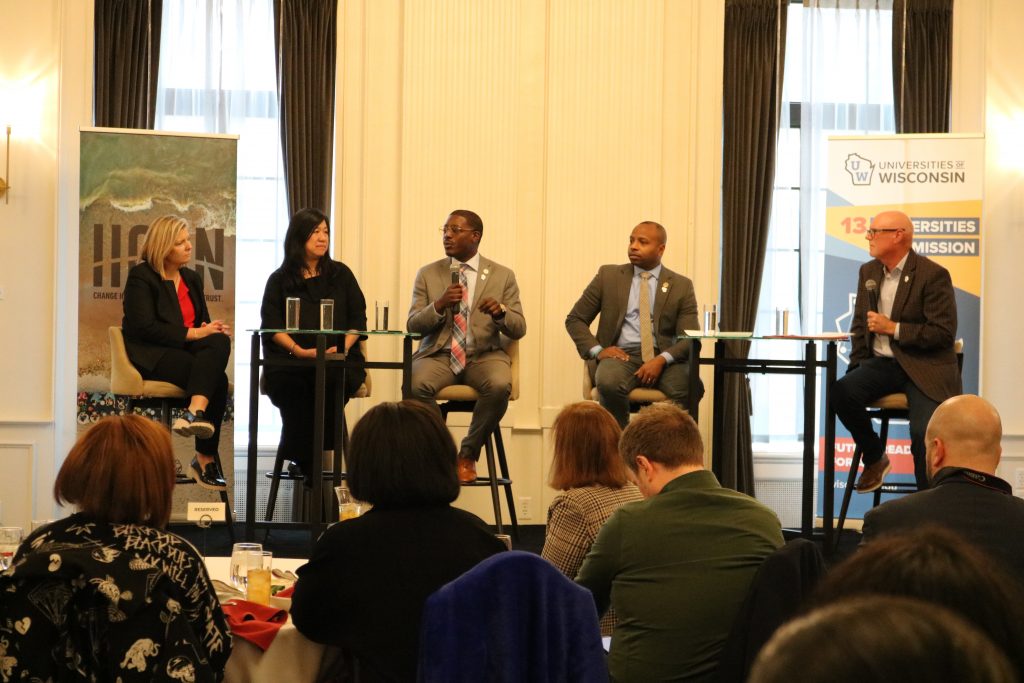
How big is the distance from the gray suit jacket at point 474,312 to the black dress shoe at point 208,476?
110 cm

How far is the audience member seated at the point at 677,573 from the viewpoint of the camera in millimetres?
2432

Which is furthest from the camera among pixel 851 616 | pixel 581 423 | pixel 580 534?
pixel 581 423

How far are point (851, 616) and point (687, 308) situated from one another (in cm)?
524

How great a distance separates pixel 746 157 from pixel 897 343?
1.98 metres

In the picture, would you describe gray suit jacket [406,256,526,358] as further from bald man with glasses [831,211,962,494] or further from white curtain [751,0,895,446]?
white curtain [751,0,895,446]

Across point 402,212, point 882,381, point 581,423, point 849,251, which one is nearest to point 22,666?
point 581,423

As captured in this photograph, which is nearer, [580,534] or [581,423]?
[580,534]

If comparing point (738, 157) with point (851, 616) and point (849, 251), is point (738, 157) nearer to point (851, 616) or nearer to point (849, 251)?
point (849, 251)

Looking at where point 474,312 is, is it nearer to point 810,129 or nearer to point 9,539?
point 810,129

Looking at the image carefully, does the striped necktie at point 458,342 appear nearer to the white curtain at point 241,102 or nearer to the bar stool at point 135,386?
the bar stool at point 135,386

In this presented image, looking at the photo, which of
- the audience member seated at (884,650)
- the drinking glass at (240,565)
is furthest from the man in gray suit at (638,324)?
the audience member seated at (884,650)

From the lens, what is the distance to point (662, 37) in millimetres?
6859

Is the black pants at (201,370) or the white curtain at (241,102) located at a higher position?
the white curtain at (241,102)

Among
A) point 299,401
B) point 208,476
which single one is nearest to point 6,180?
point 299,401
